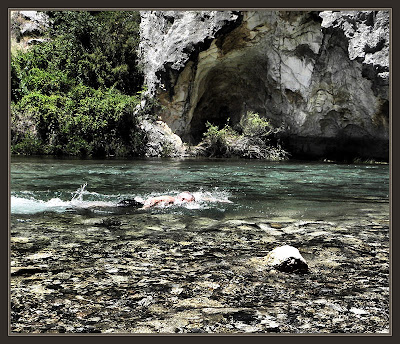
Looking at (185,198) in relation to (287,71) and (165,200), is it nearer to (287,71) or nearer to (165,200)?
(165,200)

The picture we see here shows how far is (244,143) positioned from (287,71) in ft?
15.7

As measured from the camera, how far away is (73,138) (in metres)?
20.7

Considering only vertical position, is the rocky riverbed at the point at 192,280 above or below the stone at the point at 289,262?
below

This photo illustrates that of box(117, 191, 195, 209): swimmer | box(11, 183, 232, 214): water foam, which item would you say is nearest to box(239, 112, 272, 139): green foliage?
box(11, 183, 232, 214): water foam

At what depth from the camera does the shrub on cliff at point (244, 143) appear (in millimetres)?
22125

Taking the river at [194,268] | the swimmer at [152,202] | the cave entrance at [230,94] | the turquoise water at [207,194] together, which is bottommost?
the turquoise water at [207,194]

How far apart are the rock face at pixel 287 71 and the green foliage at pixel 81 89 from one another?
1.70 metres

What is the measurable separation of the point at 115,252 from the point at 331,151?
2129cm

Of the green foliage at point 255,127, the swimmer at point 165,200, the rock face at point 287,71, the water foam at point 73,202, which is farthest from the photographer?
the green foliage at point 255,127

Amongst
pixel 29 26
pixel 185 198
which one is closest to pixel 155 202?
pixel 185 198

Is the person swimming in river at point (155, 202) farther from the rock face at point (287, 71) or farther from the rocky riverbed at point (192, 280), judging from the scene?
the rock face at point (287, 71)

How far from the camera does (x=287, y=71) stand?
2089 centimetres

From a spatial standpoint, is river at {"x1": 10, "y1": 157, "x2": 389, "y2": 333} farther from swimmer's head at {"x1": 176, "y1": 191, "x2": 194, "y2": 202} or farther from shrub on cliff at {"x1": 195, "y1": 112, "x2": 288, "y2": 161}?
shrub on cliff at {"x1": 195, "y1": 112, "x2": 288, "y2": 161}

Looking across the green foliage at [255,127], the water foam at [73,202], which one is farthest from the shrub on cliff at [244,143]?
the water foam at [73,202]
